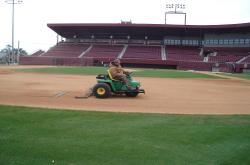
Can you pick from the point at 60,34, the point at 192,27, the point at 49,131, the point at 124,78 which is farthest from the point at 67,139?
the point at 60,34

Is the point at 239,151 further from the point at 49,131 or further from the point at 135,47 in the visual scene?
the point at 135,47

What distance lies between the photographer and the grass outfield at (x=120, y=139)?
6.47m

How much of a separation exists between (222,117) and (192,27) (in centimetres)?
6210

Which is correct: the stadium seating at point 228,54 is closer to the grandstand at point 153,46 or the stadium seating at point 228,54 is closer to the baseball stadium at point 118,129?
the grandstand at point 153,46

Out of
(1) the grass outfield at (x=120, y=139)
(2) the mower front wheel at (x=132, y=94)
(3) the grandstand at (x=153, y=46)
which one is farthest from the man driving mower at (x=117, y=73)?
(3) the grandstand at (x=153, y=46)

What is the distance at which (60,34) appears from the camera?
83.6m

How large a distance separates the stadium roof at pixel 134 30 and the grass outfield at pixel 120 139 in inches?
2361

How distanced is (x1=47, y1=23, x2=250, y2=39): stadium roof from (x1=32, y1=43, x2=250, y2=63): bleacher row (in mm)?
2401

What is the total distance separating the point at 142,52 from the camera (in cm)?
7425

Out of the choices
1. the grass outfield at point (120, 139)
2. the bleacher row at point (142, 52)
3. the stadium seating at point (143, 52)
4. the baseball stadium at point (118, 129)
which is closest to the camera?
the grass outfield at point (120, 139)

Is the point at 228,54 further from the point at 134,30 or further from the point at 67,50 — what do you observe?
the point at 67,50

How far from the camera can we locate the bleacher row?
69688 mm

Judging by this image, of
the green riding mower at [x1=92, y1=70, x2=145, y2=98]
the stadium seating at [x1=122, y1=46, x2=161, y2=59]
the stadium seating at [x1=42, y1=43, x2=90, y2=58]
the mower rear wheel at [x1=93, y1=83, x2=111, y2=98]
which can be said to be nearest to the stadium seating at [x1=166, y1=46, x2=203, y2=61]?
the stadium seating at [x1=122, y1=46, x2=161, y2=59]

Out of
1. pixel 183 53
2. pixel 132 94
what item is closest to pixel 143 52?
pixel 183 53
